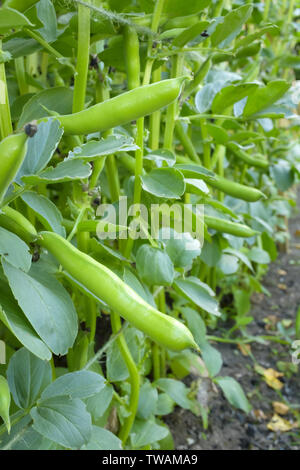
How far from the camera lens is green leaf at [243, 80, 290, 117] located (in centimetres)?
64

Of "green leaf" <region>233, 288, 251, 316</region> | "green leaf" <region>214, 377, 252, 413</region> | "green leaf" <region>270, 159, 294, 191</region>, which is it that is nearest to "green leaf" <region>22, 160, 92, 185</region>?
"green leaf" <region>214, 377, 252, 413</region>

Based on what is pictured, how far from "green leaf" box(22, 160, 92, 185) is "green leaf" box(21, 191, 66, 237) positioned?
0.17 ft

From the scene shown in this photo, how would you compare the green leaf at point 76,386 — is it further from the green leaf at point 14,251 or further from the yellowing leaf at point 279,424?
the yellowing leaf at point 279,424

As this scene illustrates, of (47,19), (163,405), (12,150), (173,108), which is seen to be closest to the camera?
(12,150)

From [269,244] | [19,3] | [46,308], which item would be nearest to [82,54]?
[19,3]

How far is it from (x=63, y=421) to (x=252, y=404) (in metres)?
0.82

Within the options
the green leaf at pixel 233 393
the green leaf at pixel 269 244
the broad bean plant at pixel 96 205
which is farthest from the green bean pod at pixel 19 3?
the green leaf at pixel 269 244

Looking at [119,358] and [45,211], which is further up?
[45,211]

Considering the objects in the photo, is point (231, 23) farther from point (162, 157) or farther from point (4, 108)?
point (4, 108)

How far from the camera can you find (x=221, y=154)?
Result: 3.32 ft

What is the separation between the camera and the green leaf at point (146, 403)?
2.48ft

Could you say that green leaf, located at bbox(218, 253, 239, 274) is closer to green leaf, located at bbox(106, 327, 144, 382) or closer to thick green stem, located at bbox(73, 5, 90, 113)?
green leaf, located at bbox(106, 327, 144, 382)

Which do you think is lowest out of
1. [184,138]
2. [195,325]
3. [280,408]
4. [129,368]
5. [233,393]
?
[280,408]

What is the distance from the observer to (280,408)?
1139mm
